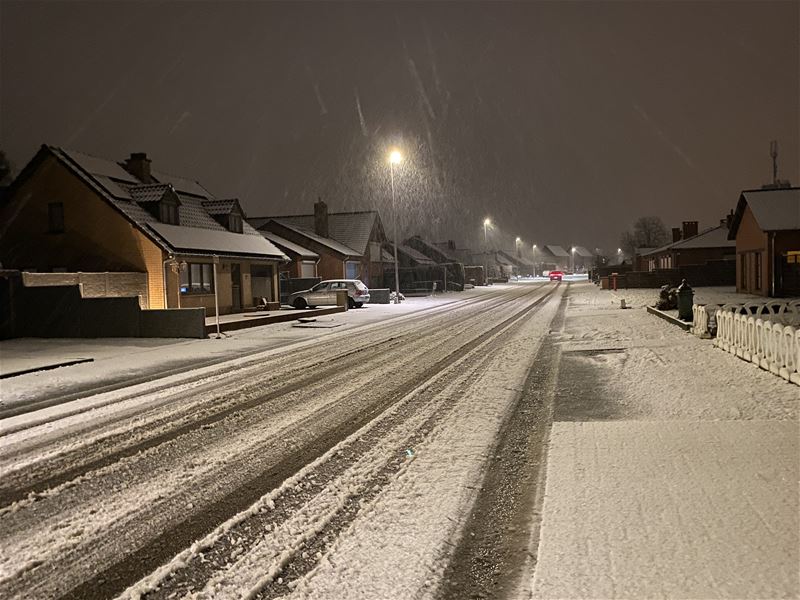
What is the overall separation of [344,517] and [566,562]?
1.70 metres

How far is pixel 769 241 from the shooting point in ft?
95.5

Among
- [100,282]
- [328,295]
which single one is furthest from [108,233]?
[328,295]

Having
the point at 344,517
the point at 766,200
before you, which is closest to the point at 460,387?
the point at 344,517

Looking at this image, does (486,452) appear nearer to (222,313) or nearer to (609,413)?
(609,413)

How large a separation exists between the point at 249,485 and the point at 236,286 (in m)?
25.3

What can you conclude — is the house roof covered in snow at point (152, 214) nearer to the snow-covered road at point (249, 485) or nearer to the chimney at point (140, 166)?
the chimney at point (140, 166)

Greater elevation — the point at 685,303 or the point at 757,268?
the point at 757,268

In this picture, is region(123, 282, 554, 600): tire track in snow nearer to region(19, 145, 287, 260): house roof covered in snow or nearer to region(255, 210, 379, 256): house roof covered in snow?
region(19, 145, 287, 260): house roof covered in snow

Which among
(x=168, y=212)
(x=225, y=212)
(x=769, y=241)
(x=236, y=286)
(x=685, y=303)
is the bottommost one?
(x=685, y=303)

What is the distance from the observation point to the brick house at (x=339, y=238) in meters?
48.1

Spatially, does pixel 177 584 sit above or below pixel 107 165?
below

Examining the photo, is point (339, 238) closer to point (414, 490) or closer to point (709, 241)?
point (709, 241)

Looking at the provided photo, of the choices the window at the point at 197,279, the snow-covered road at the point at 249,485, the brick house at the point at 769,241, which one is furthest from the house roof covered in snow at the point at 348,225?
the snow-covered road at the point at 249,485

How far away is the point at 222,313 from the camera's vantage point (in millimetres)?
28188
